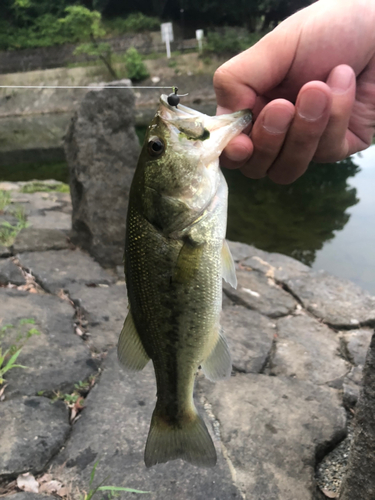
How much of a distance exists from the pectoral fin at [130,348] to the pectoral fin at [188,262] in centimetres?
31

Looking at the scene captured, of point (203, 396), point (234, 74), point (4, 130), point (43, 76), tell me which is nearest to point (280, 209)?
point (203, 396)

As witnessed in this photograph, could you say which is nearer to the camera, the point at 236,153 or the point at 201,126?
the point at 201,126

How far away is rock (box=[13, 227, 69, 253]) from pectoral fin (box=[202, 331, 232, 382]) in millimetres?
3953

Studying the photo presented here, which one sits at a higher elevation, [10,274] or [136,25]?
[136,25]

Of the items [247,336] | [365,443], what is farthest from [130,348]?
[247,336]

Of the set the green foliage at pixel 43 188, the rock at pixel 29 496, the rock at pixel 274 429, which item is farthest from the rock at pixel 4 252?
the green foliage at pixel 43 188

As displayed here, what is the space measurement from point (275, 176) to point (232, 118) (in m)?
0.69

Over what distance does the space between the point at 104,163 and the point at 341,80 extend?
12.1 feet

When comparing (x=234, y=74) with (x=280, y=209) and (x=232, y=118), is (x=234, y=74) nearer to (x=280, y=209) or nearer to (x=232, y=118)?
(x=232, y=118)

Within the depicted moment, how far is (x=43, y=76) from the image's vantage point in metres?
29.5

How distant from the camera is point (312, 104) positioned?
5.17 ft

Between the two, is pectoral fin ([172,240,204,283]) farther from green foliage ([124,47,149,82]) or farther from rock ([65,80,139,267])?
green foliage ([124,47,149,82])

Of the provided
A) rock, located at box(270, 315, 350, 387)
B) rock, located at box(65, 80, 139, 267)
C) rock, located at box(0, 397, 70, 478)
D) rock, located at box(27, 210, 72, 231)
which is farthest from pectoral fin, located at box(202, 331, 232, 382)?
rock, located at box(27, 210, 72, 231)

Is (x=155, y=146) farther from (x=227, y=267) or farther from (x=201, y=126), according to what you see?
(x=227, y=267)
